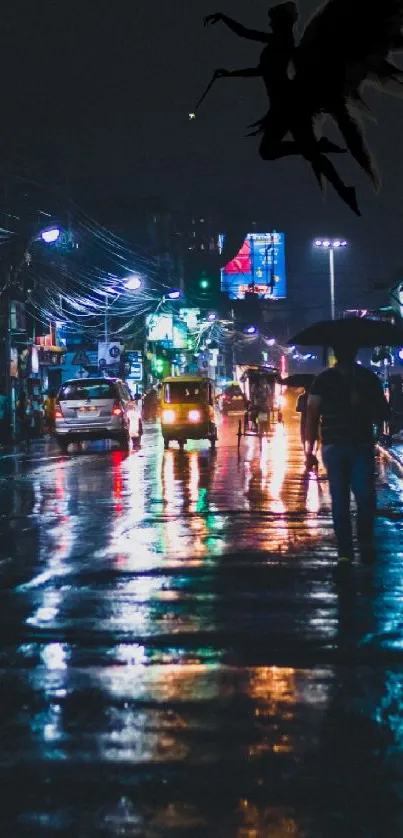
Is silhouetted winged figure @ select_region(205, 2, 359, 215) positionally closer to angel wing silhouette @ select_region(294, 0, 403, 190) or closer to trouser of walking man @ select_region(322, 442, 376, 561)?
angel wing silhouette @ select_region(294, 0, 403, 190)

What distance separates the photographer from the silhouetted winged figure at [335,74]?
3.41 metres

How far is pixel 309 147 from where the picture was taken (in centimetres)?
365

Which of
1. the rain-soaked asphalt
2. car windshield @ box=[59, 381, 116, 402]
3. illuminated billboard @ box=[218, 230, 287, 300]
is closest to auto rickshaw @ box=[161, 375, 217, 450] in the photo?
car windshield @ box=[59, 381, 116, 402]

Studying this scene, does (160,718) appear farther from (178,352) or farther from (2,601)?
(178,352)

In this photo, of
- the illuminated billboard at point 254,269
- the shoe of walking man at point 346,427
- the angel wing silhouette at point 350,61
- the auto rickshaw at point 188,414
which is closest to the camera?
the angel wing silhouette at point 350,61

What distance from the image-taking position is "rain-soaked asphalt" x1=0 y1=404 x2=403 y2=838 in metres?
4.88

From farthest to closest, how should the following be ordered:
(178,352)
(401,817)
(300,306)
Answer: (300,306)
(178,352)
(401,817)

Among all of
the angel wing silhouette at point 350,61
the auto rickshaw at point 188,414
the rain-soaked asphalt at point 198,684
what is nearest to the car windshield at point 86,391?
the auto rickshaw at point 188,414

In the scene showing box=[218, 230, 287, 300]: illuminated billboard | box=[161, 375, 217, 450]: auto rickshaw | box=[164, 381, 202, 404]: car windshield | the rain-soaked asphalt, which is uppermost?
box=[218, 230, 287, 300]: illuminated billboard

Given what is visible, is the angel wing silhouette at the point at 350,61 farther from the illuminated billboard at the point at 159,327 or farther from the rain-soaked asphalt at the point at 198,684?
the illuminated billboard at the point at 159,327

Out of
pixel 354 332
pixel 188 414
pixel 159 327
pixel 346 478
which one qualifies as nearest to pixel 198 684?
pixel 346 478

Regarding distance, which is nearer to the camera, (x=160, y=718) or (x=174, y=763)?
(x=174, y=763)

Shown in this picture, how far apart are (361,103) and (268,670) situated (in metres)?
4.34

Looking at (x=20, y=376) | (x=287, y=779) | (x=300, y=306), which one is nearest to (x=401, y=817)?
(x=287, y=779)
